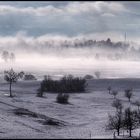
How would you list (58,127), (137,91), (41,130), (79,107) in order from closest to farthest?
(41,130) → (58,127) → (79,107) → (137,91)

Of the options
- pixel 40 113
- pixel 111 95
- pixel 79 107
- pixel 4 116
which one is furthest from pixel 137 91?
pixel 4 116

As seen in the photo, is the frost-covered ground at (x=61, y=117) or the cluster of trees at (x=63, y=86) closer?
the frost-covered ground at (x=61, y=117)

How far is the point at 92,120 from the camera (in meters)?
99.4

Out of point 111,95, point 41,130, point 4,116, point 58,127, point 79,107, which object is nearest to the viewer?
point 41,130

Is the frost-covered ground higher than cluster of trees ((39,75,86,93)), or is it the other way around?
cluster of trees ((39,75,86,93))

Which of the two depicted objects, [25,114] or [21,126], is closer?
[21,126]

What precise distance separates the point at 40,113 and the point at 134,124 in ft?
99.4

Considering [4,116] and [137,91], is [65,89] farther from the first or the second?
[4,116]

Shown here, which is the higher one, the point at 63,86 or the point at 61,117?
the point at 63,86

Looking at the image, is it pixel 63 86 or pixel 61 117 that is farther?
pixel 63 86

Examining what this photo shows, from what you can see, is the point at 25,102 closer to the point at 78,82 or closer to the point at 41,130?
the point at 41,130

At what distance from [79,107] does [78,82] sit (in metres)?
59.8

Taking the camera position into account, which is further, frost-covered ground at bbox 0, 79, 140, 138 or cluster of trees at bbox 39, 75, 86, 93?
cluster of trees at bbox 39, 75, 86, 93

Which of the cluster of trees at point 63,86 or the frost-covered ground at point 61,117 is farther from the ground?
the cluster of trees at point 63,86
